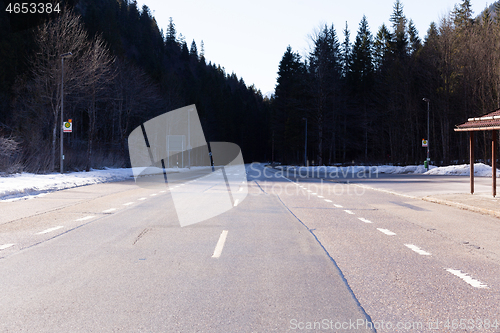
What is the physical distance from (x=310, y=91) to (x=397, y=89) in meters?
12.9

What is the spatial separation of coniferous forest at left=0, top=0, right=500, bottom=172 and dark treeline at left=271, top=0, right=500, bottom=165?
18 centimetres

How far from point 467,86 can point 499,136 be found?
330 inches

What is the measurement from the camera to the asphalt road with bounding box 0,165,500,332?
3898 millimetres

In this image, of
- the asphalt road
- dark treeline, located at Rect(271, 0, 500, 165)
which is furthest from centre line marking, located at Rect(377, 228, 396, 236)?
dark treeline, located at Rect(271, 0, 500, 165)

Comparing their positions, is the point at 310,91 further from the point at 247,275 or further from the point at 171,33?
the point at 171,33

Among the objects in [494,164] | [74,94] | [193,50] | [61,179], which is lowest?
[61,179]

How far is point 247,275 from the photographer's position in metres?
5.36

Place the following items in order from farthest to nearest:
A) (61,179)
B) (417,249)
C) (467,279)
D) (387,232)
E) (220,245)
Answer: (61,179) → (387,232) → (220,245) → (417,249) → (467,279)

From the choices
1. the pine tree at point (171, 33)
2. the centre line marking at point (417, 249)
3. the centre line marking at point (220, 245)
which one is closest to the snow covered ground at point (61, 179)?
the centre line marking at point (220, 245)

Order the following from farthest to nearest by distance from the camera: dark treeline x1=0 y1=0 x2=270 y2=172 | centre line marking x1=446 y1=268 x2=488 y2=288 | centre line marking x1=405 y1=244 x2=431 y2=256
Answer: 1. dark treeline x1=0 y1=0 x2=270 y2=172
2. centre line marking x1=405 y1=244 x2=431 y2=256
3. centre line marking x1=446 y1=268 x2=488 y2=288

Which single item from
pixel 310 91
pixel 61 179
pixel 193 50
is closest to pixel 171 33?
pixel 193 50

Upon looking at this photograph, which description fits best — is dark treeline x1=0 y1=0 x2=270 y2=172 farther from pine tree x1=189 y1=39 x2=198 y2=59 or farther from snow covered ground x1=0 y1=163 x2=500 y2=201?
pine tree x1=189 y1=39 x2=198 y2=59

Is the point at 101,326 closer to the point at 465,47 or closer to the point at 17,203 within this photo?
the point at 17,203

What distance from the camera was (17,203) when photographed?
13.2m
